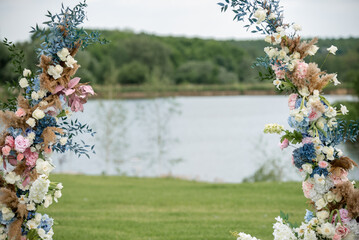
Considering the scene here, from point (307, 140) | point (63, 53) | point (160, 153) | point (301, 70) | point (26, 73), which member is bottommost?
point (307, 140)

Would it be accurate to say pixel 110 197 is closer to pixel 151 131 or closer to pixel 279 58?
pixel 279 58

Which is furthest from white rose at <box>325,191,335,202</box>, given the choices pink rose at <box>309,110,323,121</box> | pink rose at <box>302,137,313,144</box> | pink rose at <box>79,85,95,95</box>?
pink rose at <box>79,85,95,95</box>

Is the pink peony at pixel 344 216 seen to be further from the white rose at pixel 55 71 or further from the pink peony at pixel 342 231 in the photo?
the white rose at pixel 55 71

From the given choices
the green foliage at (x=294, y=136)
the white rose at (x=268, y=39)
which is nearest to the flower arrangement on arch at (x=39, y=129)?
the white rose at (x=268, y=39)

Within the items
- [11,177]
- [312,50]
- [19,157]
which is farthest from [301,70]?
[11,177]

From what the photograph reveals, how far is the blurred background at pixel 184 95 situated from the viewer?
1084 centimetres

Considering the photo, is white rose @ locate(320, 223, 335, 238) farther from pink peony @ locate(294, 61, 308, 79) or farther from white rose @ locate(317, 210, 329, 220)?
pink peony @ locate(294, 61, 308, 79)

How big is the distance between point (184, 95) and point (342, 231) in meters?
53.4

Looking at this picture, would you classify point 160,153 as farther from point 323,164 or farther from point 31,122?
point 323,164

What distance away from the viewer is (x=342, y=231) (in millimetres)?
3693

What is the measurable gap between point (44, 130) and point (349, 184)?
2.78 metres

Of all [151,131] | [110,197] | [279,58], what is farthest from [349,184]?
[151,131]

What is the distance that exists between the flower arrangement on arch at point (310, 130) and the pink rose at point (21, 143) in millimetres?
2163

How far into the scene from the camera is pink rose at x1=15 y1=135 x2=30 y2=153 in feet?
12.3
